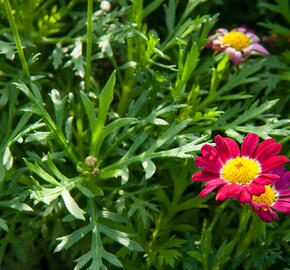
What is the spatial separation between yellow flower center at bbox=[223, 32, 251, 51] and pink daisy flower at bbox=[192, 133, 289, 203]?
17.7 inches

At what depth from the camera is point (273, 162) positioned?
99 centimetres

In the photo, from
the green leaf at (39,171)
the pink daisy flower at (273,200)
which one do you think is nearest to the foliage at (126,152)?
the green leaf at (39,171)

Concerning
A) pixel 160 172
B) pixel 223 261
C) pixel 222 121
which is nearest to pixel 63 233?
pixel 160 172

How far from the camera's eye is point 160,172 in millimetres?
1364

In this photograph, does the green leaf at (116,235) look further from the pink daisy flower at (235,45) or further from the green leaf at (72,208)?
the pink daisy flower at (235,45)

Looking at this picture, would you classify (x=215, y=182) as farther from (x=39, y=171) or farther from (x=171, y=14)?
(x=171, y=14)

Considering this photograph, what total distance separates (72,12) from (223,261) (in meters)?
0.97

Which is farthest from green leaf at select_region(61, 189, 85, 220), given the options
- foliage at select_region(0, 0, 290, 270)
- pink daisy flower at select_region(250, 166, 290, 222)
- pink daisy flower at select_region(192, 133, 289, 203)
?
pink daisy flower at select_region(250, 166, 290, 222)

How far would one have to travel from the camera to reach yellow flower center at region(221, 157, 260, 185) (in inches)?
40.3

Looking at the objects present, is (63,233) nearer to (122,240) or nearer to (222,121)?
(122,240)

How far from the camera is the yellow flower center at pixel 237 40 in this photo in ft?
4.62

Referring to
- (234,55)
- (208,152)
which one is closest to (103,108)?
(208,152)

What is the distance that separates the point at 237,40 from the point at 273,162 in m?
0.55

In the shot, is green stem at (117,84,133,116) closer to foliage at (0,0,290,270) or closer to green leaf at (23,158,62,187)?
foliage at (0,0,290,270)
